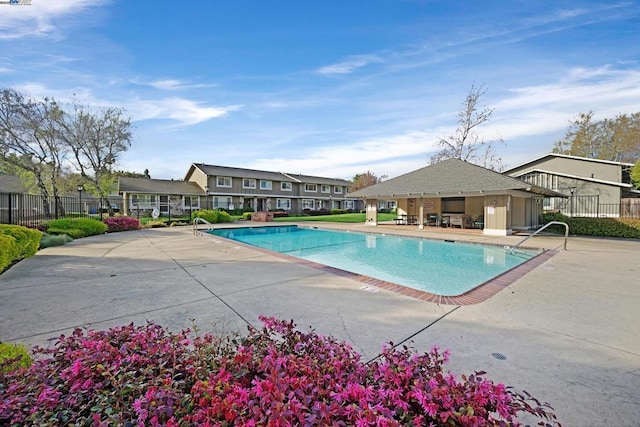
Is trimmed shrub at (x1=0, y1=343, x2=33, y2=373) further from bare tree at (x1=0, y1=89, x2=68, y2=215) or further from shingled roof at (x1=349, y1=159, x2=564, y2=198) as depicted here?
bare tree at (x1=0, y1=89, x2=68, y2=215)

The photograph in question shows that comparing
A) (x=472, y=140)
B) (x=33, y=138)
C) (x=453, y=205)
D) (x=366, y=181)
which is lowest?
(x=453, y=205)

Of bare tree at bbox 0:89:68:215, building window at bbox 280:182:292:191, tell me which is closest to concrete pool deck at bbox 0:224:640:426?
bare tree at bbox 0:89:68:215

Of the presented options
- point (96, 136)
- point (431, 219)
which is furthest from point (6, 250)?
point (96, 136)

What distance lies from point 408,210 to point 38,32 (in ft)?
74.4

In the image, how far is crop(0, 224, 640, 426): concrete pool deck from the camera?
2715 millimetres

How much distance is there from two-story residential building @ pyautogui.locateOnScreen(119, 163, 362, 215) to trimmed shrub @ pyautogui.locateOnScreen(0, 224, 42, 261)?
19084 millimetres

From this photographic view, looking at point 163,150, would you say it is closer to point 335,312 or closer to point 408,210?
point 408,210

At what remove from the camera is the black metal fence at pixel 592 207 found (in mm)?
16911

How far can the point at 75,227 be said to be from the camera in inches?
549

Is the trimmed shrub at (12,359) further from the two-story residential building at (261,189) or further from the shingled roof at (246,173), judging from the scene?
the shingled roof at (246,173)

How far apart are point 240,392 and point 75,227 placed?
56.2ft

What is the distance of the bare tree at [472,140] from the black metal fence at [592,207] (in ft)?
32.5

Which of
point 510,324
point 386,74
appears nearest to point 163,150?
point 386,74

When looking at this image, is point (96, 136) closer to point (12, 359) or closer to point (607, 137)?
point (12, 359)
